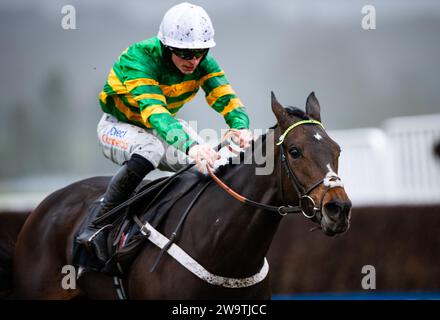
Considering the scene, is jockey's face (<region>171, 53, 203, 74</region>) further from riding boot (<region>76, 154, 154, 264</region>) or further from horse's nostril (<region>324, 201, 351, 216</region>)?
horse's nostril (<region>324, 201, 351, 216</region>)

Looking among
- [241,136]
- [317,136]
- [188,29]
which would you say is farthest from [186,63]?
[317,136]

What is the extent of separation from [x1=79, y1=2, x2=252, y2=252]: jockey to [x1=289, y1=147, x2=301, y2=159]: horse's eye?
47 cm

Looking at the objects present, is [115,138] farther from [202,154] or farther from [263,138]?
[263,138]

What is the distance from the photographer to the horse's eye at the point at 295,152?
12.6 ft

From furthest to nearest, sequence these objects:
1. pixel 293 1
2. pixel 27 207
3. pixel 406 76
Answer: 1. pixel 293 1
2. pixel 406 76
3. pixel 27 207

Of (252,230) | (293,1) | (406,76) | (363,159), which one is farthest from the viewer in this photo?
(293,1)

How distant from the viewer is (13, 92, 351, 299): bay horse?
372 cm

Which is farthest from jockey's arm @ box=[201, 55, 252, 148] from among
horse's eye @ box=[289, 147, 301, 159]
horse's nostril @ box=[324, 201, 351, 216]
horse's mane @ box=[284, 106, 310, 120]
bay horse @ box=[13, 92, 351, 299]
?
horse's nostril @ box=[324, 201, 351, 216]

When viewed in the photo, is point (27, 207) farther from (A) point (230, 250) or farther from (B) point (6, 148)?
(B) point (6, 148)

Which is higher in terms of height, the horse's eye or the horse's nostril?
the horse's eye

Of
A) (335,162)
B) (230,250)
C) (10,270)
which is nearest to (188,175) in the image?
(230,250)

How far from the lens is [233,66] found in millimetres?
21844

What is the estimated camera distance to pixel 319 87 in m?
22.0
